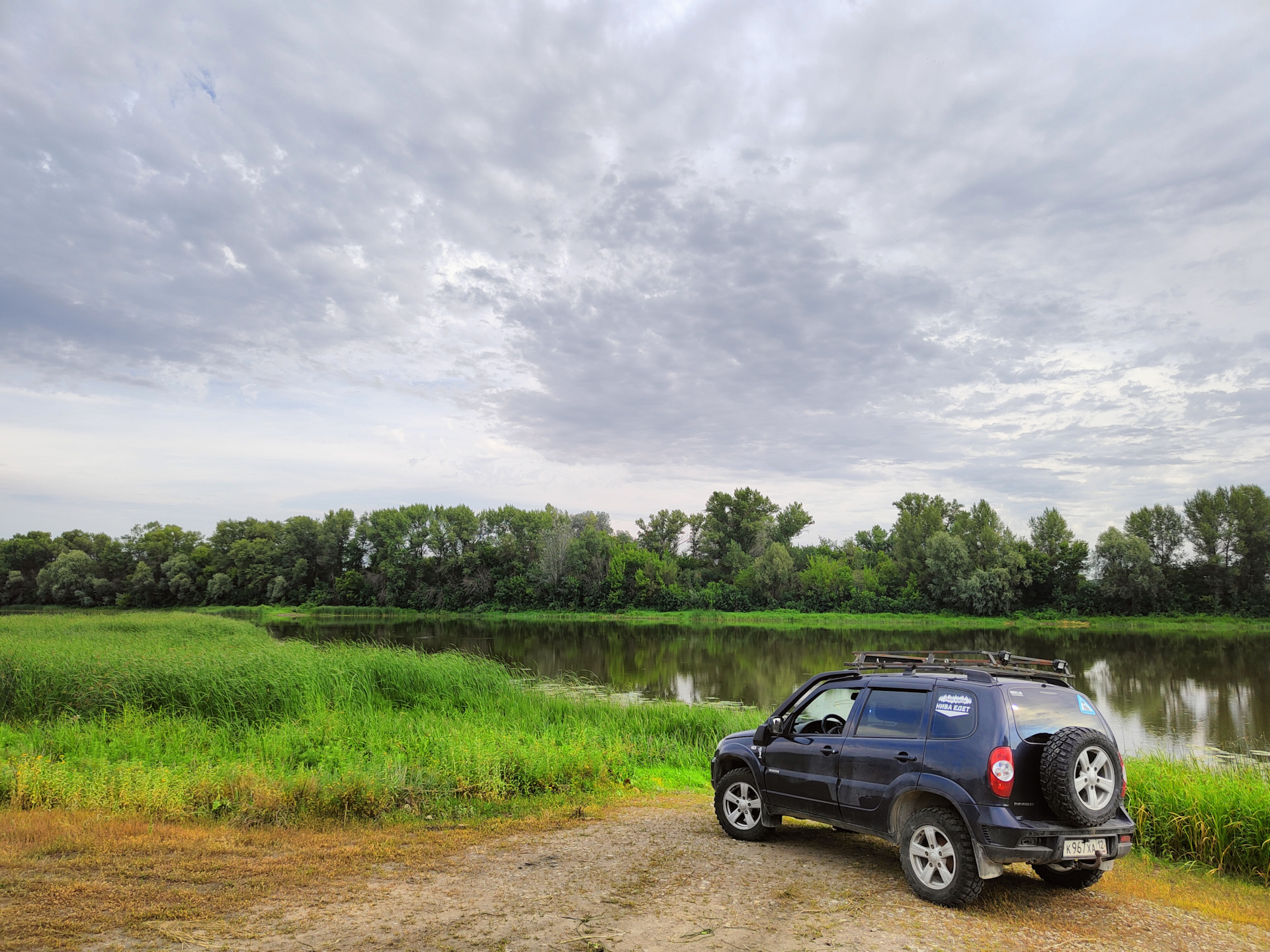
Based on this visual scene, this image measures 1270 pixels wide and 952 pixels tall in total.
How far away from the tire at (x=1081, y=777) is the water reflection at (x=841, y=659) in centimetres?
1406

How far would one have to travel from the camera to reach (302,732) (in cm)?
1313

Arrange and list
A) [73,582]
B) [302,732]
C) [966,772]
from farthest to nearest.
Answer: [73,582]
[302,732]
[966,772]

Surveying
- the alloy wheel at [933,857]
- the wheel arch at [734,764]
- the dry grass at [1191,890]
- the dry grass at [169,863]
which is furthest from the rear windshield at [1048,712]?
the dry grass at [169,863]

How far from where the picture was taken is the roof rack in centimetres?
627

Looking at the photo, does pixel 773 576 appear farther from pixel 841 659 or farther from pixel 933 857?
pixel 933 857

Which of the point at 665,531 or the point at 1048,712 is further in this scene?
the point at 665,531

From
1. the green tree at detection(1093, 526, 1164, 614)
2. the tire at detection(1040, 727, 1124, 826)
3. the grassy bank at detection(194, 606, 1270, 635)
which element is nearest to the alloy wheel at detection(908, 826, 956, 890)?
the tire at detection(1040, 727, 1124, 826)

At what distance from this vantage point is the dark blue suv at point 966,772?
18.1 feet

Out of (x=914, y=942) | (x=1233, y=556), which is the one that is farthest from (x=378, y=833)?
(x=1233, y=556)

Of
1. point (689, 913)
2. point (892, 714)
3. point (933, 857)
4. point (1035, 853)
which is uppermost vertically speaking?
point (892, 714)

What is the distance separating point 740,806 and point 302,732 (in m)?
8.94

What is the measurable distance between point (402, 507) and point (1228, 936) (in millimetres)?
108948

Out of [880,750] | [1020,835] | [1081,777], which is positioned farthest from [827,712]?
[1081,777]

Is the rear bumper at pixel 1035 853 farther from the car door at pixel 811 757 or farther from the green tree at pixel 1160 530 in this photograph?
the green tree at pixel 1160 530
